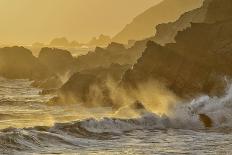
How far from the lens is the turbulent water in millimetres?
24500

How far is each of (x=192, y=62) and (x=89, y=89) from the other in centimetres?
1060

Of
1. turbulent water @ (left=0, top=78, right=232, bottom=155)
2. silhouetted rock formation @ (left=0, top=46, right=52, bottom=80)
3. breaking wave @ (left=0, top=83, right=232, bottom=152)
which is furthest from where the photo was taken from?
silhouetted rock formation @ (left=0, top=46, right=52, bottom=80)

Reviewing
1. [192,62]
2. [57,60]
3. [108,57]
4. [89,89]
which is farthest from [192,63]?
[57,60]

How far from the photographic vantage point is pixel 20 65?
100688 mm

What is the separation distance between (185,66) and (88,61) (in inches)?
1934

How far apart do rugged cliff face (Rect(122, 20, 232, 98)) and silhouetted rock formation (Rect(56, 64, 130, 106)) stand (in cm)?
259

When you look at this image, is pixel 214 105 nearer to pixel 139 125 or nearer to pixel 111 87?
pixel 139 125

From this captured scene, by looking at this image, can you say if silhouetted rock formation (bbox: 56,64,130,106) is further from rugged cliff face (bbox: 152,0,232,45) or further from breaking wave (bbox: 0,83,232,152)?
breaking wave (bbox: 0,83,232,152)

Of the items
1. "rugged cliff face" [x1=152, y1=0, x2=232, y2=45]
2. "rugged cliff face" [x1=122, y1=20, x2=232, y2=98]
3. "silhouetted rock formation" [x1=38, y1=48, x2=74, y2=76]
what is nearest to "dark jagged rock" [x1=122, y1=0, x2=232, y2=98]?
"rugged cliff face" [x1=122, y1=20, x2=232, y2=98]

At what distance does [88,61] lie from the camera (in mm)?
93375

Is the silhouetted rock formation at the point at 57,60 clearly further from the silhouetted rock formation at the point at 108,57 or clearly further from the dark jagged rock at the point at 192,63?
the dark jagged rock at the point at 192,63

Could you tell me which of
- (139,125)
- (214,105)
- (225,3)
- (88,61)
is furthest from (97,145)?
(88,61)

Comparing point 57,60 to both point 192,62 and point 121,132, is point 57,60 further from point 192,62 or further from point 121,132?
point 121,132

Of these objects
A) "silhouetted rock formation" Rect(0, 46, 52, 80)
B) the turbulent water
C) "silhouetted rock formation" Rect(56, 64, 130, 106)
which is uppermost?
"silhouetted rock formation" Rect(0, 46, 52, 80)
